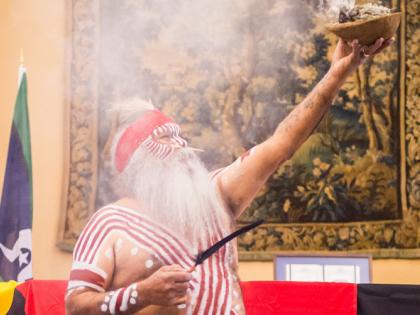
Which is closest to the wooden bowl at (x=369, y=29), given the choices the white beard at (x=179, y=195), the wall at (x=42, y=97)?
the white beard at (x=179, y=195)

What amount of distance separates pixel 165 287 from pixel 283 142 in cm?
71

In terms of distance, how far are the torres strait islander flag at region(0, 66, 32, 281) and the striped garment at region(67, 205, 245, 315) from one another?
57cm

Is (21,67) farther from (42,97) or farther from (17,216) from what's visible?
(17,216)

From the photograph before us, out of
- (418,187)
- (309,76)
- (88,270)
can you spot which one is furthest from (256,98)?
(88,270)

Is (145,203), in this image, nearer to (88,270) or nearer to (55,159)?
(88,270)

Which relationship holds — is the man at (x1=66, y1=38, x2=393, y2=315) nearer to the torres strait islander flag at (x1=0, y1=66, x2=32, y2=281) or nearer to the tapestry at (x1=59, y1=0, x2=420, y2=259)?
the tapestry at (x1=59, y1=0, x2=420, y2=259)

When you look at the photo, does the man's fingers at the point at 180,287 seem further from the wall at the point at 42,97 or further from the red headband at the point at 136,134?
the wall at the point at 42,97

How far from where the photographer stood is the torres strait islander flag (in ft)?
11.1

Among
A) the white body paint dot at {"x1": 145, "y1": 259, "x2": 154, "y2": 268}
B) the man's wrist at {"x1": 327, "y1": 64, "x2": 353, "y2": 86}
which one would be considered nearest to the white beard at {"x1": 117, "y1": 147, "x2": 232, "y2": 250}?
the white body paint dot at {"x1": 145, "y1": 259, "x2": 154, "y2": 268}

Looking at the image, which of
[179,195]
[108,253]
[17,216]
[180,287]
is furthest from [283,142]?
[17,216]

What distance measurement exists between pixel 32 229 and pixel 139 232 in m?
0.91

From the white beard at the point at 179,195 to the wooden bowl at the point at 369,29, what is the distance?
2.50 ft

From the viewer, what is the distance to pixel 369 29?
2.72 meters

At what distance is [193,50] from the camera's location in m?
3.40
